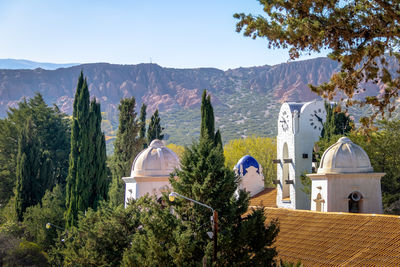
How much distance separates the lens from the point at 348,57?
12742mm

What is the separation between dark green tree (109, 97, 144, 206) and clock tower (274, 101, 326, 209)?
1177cm

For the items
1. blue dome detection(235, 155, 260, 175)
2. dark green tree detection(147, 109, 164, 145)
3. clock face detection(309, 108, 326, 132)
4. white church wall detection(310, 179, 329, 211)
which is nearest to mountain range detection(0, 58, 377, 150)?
dark green tree detection(147, 109, 164, 145)

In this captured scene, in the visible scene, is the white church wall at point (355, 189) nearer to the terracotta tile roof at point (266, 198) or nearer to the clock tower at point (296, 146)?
the clock tower at point (296, 146)

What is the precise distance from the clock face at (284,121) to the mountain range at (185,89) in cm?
9532

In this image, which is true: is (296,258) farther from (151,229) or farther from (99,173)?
(99,173)

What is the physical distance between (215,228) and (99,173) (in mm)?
25520

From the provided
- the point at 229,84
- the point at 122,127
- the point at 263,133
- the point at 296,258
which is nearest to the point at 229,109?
the point at 229,84

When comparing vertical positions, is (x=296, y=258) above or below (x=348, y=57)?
below

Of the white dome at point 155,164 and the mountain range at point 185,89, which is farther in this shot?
the mountain range at point 185,89

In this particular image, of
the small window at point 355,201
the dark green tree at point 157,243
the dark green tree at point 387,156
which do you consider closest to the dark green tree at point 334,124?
Result: the dark green tree at point 387,156

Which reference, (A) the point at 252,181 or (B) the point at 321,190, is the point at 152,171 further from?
(A) the point at 252,181

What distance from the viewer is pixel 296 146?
41.3 metres

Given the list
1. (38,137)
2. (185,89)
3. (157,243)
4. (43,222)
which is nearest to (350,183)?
(157,243)

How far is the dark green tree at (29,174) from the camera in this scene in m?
44.5
